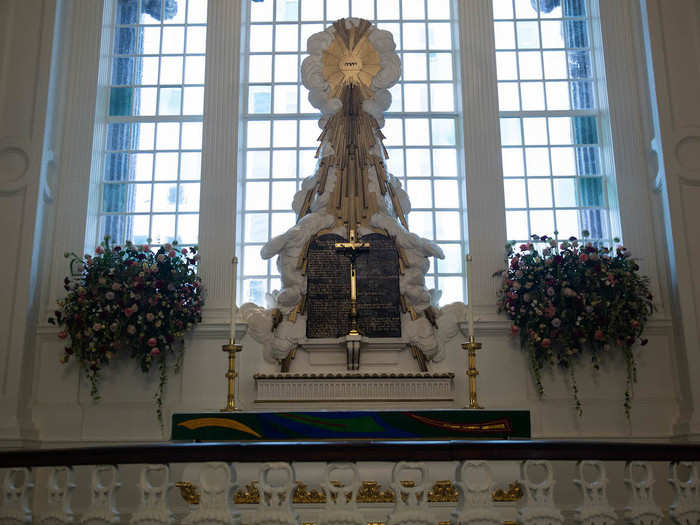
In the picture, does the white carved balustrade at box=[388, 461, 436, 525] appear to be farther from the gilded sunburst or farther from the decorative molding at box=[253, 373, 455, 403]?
the gilded sunburst

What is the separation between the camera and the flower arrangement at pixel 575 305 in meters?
6.91

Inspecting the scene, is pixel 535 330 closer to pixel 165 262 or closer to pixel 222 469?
pixel 165 262

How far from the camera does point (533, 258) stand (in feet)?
23.6

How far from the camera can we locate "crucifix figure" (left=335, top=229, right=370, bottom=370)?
674 cm

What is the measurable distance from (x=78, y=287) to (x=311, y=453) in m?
4.25

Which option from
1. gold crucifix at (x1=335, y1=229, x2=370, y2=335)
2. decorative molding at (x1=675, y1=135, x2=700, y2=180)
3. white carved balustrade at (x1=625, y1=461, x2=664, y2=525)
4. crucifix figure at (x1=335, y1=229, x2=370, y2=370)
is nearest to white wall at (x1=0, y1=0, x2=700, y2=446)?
decorative molding at (x1=675, y1=135, x2=700, y2=180)

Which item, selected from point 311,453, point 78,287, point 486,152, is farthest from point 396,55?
point 311,453

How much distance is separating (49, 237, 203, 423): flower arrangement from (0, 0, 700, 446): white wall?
246 mm

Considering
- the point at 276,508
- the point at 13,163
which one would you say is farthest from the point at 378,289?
the point at 276,508

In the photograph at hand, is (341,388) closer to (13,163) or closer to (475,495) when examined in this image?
(475,495)

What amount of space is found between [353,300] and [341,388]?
0.77m

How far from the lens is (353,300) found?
22.3 ft

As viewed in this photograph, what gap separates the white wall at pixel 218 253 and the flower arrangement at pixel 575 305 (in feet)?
0.67

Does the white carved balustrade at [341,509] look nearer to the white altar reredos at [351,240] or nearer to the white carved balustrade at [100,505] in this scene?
the white carved balustrade at [100,505]
